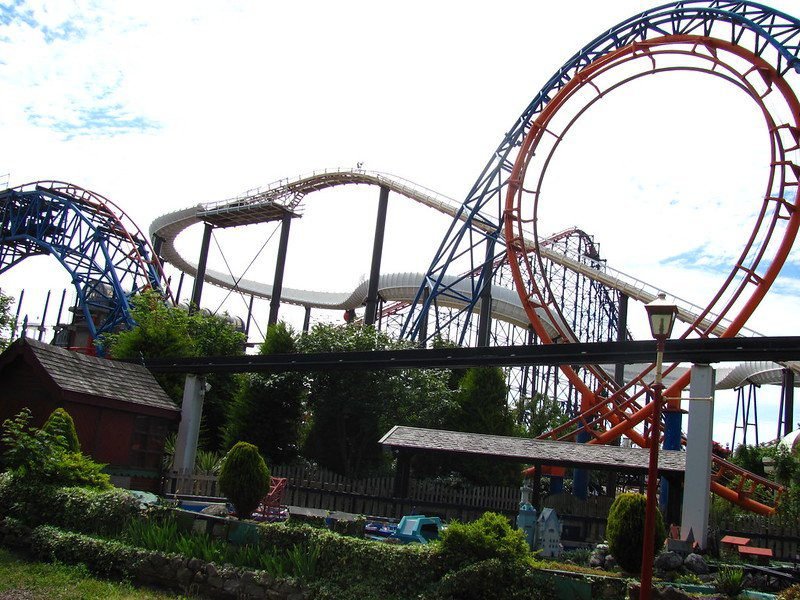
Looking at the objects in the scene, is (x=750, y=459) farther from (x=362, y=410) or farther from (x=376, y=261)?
(x=376, y=261)

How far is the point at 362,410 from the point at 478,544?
15800 millimetres

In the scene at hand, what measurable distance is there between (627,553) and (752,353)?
4594 millimetres

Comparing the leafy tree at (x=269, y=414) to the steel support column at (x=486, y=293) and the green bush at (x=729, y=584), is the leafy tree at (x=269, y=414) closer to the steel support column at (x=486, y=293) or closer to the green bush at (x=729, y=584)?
the steel support column at (x=486, y=293)

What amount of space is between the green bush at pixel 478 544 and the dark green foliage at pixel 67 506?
15.0ft

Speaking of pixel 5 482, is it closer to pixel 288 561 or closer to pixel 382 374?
pixel 288 561

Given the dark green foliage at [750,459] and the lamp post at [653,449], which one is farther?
the dark green foliage at [750,459]

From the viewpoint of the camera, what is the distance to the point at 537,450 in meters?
17.3

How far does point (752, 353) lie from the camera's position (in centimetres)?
1296

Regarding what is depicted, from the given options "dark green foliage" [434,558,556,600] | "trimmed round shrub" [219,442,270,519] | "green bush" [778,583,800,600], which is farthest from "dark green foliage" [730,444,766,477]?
"dark green foliage" [434,558,556,600]

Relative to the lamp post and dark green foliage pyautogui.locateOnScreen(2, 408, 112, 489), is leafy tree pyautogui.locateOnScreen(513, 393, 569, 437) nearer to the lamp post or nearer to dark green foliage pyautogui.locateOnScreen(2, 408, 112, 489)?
dark green foliage pyautogui.locateOnScreen(2, 408, 112, 489)

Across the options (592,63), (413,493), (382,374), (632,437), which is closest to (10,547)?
(413,493)

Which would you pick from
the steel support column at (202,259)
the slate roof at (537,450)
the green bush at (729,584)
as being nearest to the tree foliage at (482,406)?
the slate roof at (537,450)

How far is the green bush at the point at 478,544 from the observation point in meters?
8.55

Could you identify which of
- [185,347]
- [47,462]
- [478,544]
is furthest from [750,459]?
[47,462]
